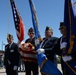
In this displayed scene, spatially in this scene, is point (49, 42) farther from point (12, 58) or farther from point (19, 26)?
point (12, 58)

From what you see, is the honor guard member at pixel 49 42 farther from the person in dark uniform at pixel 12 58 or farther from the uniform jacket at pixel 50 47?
the person in dark uniform at pixel 12 58

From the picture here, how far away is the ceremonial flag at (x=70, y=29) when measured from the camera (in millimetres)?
5578

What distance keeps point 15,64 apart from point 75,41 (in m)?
3.29

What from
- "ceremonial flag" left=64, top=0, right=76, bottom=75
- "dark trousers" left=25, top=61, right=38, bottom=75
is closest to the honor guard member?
"ceremonial flag" left=64, top=0, right=76, bottom=75

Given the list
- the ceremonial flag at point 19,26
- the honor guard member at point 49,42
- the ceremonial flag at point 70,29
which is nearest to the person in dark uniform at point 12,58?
the ceremonial flag at point 19,26

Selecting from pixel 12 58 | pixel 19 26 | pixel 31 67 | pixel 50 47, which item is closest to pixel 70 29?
pixel 50 47

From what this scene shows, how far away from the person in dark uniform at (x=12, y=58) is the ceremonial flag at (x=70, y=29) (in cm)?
291

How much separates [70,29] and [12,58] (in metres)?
3.24

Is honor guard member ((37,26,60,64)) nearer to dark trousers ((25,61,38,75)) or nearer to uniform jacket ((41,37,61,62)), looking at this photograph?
uniform jacket ((41,37,61,62))

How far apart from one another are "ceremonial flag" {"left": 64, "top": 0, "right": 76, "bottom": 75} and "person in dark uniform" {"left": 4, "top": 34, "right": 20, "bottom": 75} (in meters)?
2.91

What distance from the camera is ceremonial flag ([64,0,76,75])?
18.3ft

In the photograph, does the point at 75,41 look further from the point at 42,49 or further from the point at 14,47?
the point at 14,47

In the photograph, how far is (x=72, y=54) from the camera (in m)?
5.66

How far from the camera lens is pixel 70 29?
18.6 feet
